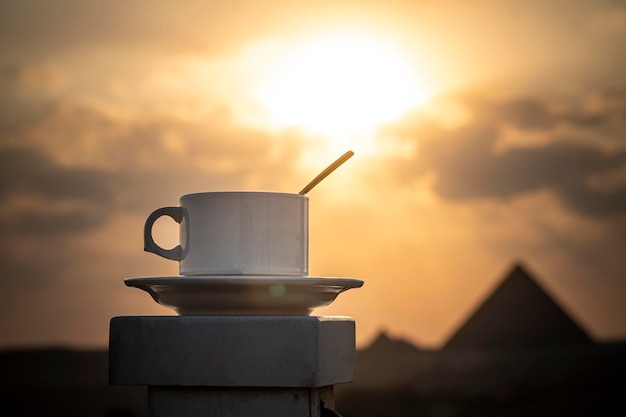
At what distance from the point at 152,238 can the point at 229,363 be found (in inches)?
20.8

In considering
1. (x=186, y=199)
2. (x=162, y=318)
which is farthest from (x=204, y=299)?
(x=186, y=199)

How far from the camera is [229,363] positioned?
A: 2.84 m

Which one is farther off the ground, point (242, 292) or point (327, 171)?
point (327, 171)

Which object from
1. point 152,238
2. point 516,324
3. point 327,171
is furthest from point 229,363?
point 516,324

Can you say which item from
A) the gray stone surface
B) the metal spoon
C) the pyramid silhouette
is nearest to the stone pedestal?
the gray stone surface

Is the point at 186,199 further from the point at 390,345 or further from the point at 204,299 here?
the point at 390,345

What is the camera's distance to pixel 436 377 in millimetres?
38250

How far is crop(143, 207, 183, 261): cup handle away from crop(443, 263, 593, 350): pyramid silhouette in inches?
1507

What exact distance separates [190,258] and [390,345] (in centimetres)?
3736

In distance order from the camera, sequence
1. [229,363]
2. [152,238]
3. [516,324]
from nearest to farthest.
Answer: [229,363]
[152,238]
[516,324]

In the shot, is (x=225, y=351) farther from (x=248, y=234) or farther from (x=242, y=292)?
(x=248, y=234)

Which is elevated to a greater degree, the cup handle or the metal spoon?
the metal spoon

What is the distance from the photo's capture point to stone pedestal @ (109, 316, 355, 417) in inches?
110

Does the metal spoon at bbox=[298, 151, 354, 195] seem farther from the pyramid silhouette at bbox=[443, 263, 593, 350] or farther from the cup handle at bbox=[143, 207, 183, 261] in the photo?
the pyramid silhouette at bbox=[443, 263, 593, 350]
